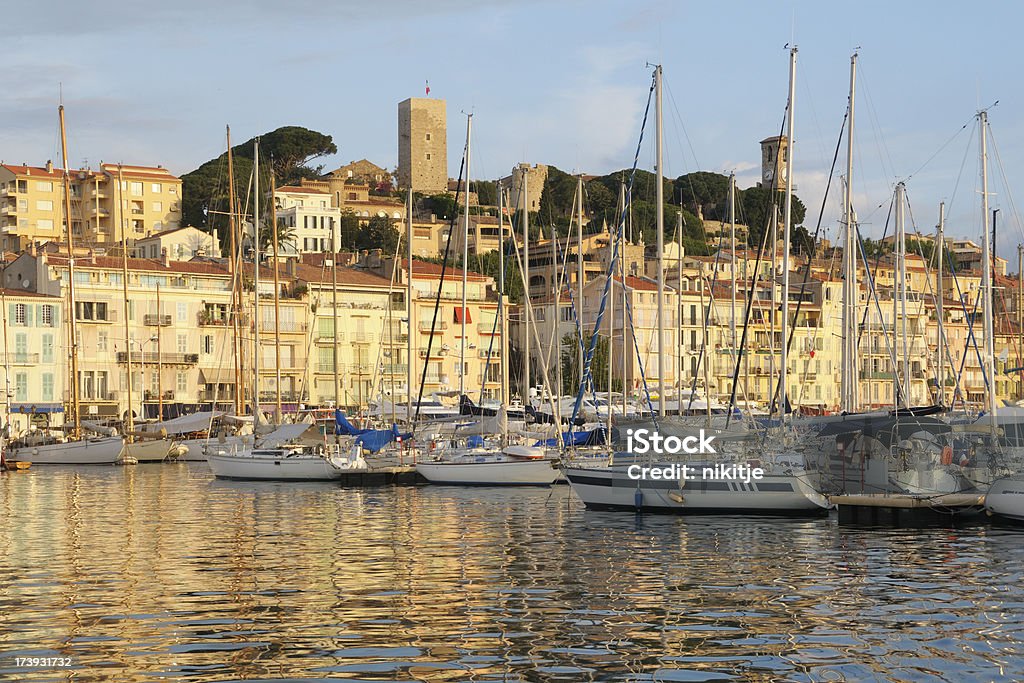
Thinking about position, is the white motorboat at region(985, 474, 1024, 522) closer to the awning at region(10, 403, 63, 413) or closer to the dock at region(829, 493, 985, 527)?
the dock at region(829, 493, 985, 527)

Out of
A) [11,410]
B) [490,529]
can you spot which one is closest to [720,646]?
[490,529]

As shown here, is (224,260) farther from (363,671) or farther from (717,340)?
(363,671)

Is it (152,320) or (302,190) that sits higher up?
(302,190)

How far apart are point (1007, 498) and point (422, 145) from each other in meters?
147

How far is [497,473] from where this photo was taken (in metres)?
44.2

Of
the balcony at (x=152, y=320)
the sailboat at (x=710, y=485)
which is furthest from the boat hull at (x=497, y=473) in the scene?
the balcony at (x=152, y=320)

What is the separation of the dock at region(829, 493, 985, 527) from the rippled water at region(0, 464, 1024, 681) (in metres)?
1.19

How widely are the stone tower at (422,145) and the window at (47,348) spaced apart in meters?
94.0

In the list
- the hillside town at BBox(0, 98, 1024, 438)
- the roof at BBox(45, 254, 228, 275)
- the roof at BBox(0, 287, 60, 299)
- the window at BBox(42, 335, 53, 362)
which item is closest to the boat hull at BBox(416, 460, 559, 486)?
the hillside town at BBox(0, 98, 1024, 438)

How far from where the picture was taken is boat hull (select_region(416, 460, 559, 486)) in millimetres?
43875

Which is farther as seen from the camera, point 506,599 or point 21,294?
point 21,294

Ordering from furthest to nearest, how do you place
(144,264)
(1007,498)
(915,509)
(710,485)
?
(144,264)
(710,485)
(915,509)
(1007,498)

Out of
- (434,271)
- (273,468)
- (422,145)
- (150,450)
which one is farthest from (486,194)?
(273,468)

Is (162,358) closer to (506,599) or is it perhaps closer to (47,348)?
(47,348)
